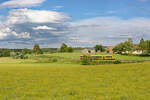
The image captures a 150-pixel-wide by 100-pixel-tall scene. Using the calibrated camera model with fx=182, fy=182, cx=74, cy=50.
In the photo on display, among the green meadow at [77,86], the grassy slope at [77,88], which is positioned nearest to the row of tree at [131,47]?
the green meadow at [77,86]

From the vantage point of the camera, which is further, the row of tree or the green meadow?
the row of tree

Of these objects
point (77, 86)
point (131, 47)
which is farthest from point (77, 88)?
point (131, 47)

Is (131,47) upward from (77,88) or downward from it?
upward

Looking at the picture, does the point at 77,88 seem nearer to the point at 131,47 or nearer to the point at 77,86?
the point at 77,86

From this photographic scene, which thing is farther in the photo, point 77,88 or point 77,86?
point 77,86

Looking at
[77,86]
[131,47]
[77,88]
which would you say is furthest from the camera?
[131,47]

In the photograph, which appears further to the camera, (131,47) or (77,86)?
(131,47)

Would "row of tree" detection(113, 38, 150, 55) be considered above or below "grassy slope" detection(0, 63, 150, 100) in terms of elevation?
above

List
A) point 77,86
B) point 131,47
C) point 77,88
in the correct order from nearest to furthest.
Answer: point 77,88
point 77,86
point 131,47

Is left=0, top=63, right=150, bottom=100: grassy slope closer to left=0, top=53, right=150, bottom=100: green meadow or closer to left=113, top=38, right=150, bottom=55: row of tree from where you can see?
left=0, top=53, right=150, bottom=100: green meadow

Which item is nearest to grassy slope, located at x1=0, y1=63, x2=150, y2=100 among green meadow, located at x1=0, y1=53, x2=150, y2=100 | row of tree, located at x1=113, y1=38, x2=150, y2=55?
green meadow, located at x1=0, y1=53, x2=150, y2=100

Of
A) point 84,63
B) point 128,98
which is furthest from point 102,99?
point 84,63

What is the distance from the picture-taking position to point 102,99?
37.4ft

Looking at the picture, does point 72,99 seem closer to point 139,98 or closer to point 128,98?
point 128,98
